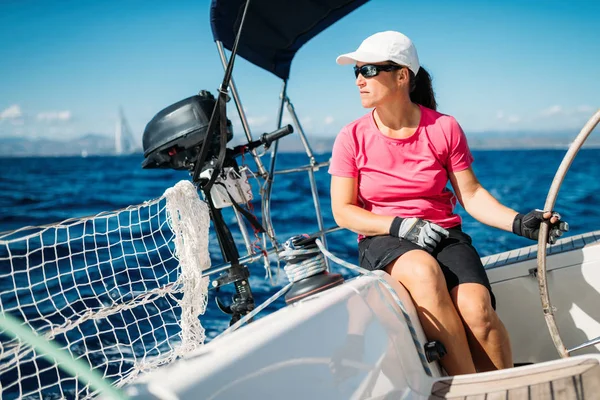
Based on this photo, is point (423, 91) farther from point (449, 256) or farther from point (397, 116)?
point (449, 256)

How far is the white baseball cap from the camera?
1759 millimetres

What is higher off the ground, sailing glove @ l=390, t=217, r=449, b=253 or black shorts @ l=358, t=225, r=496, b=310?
Result: sailing glove @ l=390, t=217, r=449, b=253

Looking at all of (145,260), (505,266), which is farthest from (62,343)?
(505,266)

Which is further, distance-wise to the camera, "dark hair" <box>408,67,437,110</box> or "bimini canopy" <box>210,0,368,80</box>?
"bimini canopy" <box>210,0,368,80</box>

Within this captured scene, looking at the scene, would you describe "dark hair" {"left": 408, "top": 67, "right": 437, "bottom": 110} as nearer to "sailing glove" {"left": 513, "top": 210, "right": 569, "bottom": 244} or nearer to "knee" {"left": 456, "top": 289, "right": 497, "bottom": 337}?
"sailing glove" {"left": 513, "top": 210, "right": 569, "bottom": 244}

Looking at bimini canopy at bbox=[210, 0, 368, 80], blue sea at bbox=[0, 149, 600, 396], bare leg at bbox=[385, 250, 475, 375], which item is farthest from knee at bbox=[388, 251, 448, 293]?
blue sea at bbox=[0, 149, 600, 396]

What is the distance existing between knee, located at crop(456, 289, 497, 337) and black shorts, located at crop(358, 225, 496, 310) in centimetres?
6

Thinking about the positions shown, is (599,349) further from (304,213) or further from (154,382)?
(304,213)

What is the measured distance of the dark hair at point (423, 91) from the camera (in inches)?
79.5

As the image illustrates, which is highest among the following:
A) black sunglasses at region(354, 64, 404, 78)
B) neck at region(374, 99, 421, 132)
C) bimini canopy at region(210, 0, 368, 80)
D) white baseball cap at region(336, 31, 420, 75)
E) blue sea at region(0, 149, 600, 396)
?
bimini canopy at region(210, 0, 368, 80)

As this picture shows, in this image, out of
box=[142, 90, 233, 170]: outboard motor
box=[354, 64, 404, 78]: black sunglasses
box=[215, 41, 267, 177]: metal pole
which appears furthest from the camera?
box=[215, 41, 267, 177]: metal pole

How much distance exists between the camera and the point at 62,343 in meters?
2.71

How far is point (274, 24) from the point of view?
252 cm

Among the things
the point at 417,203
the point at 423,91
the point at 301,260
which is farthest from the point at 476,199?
the point at 301,260
